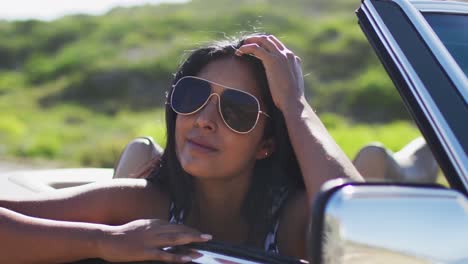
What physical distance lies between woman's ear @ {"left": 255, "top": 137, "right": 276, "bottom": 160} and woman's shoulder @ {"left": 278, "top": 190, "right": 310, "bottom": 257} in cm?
18

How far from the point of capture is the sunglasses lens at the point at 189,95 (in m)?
2.19

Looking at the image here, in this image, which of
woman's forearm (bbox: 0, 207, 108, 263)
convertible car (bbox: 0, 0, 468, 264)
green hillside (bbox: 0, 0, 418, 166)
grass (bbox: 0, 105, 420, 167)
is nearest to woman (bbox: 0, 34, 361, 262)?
woman's forearm (bbox: 0, 207, 108, 263)

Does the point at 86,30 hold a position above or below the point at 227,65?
above

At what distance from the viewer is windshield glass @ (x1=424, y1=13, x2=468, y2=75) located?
1.87 meters

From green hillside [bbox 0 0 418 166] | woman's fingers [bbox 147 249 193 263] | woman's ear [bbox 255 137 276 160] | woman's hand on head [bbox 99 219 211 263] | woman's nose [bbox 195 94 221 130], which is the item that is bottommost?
woman's fingers [bbox 147 249 193 263]

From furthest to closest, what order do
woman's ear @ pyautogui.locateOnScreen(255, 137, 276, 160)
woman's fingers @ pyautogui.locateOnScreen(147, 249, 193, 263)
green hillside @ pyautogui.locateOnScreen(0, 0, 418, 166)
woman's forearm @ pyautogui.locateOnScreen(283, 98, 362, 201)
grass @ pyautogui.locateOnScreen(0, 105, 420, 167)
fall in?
1. green hillside @ pyautogui.locateOnScreen(0, 0, 418, 166)
2. grass @ pyautogui.locateOnScreen(0, 105, 420, 167)
3. woman's ear @ pyautogui.locateOnScreen(255, 137, 276, 160)
4. woman's forearm @ pyautogui.locateOnScreen(283, 98, 362, 201)
5. woman's fingers @ pyautogui.locateOnScreen(147, 249, 193, 263)

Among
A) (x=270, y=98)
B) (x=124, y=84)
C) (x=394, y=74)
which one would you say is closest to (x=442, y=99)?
(x=394, y=74)

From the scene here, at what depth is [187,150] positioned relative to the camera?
215 centimetres

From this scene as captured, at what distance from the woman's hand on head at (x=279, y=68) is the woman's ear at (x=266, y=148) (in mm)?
176

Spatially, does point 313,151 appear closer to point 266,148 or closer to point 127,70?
point 266,148

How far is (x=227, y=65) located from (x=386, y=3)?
539 mm

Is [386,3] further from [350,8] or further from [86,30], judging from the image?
[86,30]

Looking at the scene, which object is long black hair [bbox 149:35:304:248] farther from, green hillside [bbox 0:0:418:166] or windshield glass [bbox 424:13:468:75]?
green hillside [bbox 0:0:418:166]

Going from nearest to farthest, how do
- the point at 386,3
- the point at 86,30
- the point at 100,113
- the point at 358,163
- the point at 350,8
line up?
the point at 386,3, the point at 358,163, the point at 100,113, the point at 350,8, the point at 86,30
